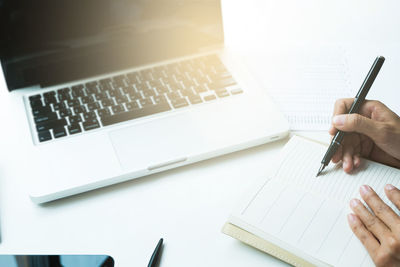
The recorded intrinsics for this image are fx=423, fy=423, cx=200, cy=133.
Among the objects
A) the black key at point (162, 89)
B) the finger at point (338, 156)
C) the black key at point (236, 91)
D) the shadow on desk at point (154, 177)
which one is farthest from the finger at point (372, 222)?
the black key at point (162, 89)

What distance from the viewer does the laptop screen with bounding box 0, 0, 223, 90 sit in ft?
2.82

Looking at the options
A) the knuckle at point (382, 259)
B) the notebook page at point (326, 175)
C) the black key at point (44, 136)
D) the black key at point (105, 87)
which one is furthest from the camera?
the black key at point (105, 87)

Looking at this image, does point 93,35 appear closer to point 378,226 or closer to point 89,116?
point 89,116

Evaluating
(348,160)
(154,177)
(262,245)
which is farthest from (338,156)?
(154,177)

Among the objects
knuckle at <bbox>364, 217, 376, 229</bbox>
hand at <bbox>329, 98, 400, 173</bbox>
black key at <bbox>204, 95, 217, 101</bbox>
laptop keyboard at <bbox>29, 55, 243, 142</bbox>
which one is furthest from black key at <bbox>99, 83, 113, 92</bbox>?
knuckle at <bbox>364, 217, 376, 229</bbox>

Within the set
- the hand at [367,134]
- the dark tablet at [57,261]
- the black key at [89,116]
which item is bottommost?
the dark tablet at [57,261]

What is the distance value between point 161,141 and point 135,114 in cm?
9

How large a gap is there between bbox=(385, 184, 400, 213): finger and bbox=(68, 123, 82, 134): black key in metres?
0.56

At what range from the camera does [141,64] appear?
966mm

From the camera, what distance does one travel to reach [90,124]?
2.71ft

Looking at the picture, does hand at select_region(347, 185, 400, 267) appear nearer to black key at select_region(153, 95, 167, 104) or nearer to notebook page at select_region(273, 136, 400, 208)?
notebook page at select_region(273, 136, 400, 208)

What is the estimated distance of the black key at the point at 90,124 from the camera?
0.82 m

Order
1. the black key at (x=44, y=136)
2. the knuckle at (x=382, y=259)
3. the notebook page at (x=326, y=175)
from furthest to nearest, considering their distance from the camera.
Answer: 1. the black key at (x=44, y=136)
2. the notebook page at (x=326, y=175)
3. the knuckle at (x=382, y=259)

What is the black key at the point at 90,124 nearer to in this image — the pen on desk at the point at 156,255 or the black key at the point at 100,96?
the black key at the point at 100,96
